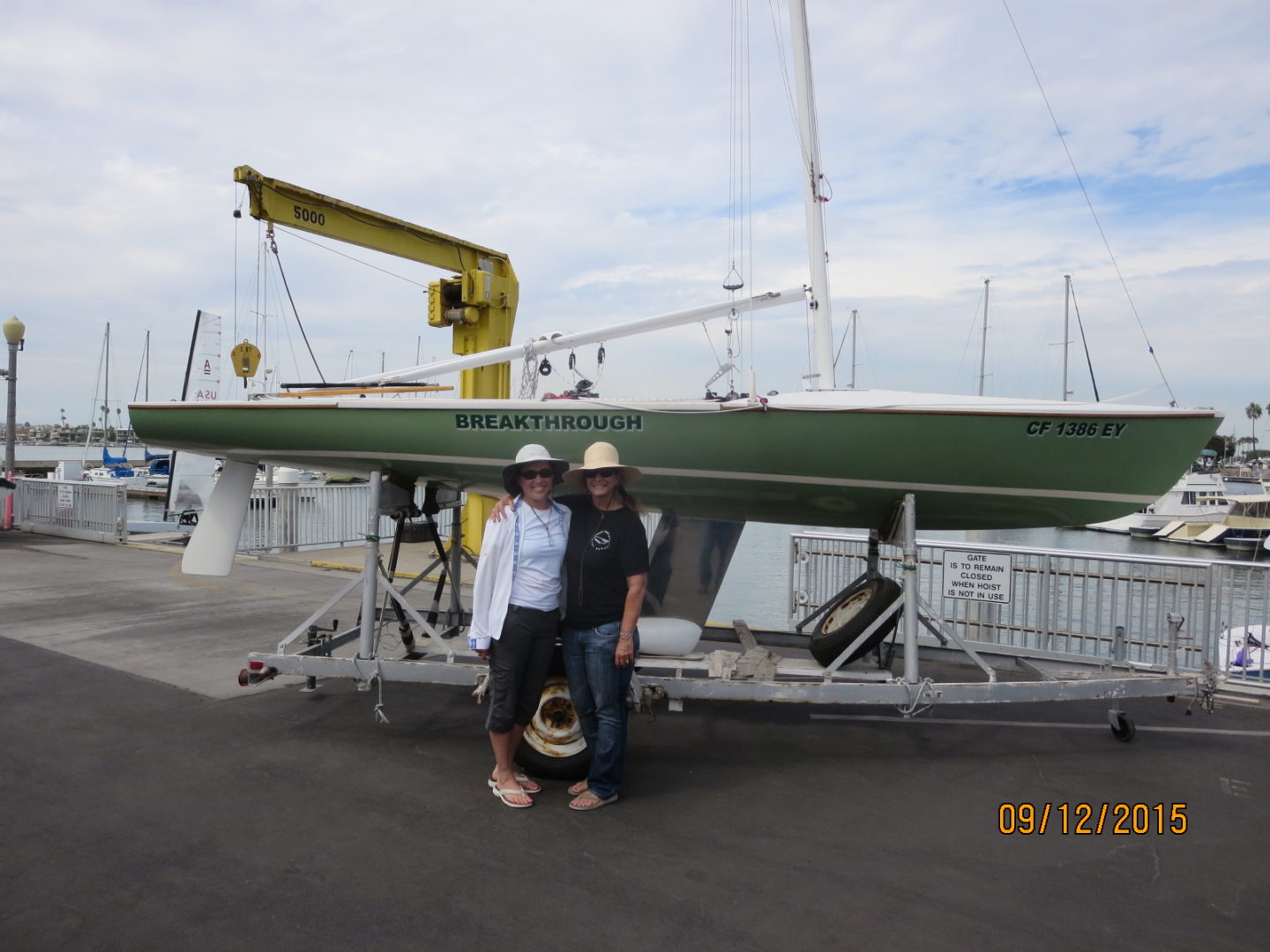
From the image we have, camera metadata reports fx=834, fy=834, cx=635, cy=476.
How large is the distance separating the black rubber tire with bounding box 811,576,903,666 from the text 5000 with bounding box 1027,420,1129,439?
124 centimetres

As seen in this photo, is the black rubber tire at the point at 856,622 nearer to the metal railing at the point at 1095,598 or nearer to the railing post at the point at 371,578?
the metal railing at the point at 1095,598

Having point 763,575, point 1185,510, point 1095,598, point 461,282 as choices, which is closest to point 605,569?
point 1095,598

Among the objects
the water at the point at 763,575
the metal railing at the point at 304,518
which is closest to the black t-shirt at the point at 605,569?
the water at the point at 763,575

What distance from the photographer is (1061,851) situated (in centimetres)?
A: 382

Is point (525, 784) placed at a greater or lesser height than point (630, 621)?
lesser

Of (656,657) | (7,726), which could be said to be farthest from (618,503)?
(7,726)

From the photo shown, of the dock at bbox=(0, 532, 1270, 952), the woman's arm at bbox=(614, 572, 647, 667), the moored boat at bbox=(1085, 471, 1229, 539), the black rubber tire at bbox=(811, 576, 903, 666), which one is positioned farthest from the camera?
the moored boat at bbox=(1085, 471, 1229, 539)

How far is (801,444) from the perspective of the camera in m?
4.98

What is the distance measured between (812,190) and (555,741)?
15.3ft

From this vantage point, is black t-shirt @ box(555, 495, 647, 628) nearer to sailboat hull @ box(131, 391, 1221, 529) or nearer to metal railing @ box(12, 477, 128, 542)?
sailboat hull @ box(131, 391, 1221, 529)

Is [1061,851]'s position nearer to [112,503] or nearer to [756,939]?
[756,939]

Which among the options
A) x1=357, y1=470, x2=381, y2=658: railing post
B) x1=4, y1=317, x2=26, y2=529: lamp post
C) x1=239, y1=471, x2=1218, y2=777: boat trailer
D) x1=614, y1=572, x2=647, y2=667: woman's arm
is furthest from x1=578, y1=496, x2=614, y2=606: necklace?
x1=4, y1=317, x2=26, y2=529: lamp post

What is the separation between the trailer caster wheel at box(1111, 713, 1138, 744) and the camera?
524 cm

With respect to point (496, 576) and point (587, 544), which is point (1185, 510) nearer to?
point (587, 544)
